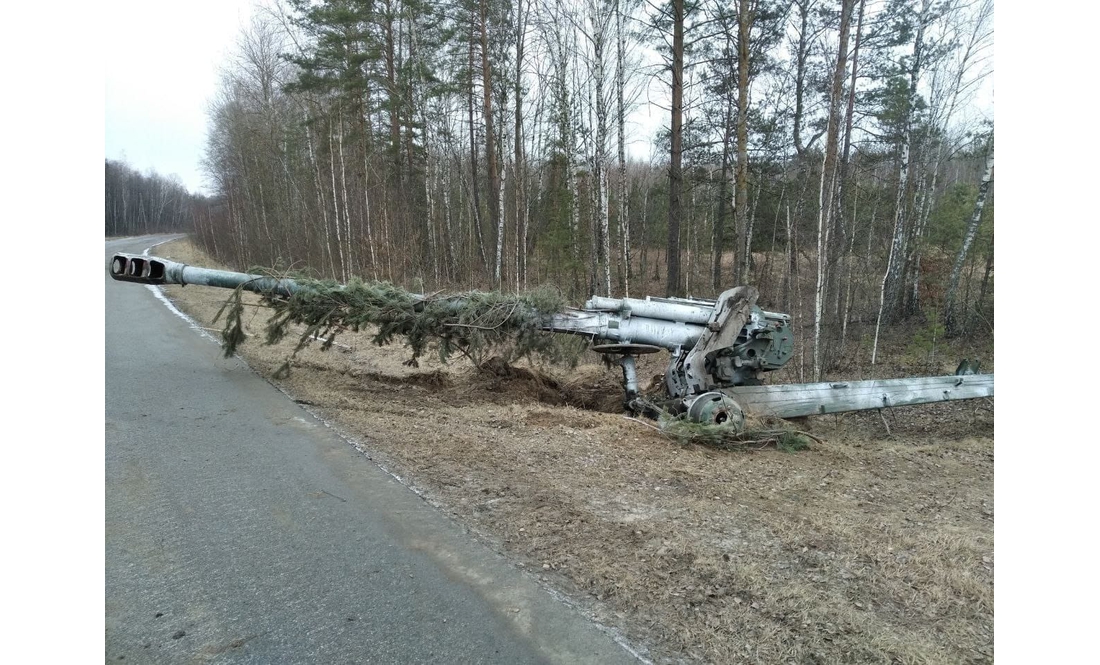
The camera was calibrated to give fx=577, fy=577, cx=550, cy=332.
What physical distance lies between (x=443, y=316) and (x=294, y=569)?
4.60m

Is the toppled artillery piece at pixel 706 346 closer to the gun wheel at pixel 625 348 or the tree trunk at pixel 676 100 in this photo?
the gun wheel at pixel 625 348

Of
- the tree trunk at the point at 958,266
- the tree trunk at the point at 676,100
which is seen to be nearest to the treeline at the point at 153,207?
the tree trunk at the point at 676,100

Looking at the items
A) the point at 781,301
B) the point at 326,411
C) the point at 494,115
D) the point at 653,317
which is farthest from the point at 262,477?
the point at 781,301

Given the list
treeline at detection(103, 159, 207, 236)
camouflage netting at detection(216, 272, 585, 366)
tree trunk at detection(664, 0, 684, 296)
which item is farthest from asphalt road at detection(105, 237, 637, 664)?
tree trunk at detection(664, 0, 684, 296)

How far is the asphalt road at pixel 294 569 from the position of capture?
2.47 metres

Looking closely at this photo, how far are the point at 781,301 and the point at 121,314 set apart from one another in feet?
55.7

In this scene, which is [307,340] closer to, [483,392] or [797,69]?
[483,392]

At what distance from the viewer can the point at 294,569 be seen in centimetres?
303

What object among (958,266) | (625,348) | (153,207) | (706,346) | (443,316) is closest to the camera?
(706,346)

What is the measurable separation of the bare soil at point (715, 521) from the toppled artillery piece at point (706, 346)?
633mm

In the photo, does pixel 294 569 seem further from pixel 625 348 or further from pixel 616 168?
pixel 616 168

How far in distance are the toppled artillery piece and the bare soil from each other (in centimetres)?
63

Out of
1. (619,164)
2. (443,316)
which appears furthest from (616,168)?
(443,316)

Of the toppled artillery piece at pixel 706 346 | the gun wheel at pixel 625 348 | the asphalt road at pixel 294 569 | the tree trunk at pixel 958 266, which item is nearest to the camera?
the asphalt road at pixel 294 569
